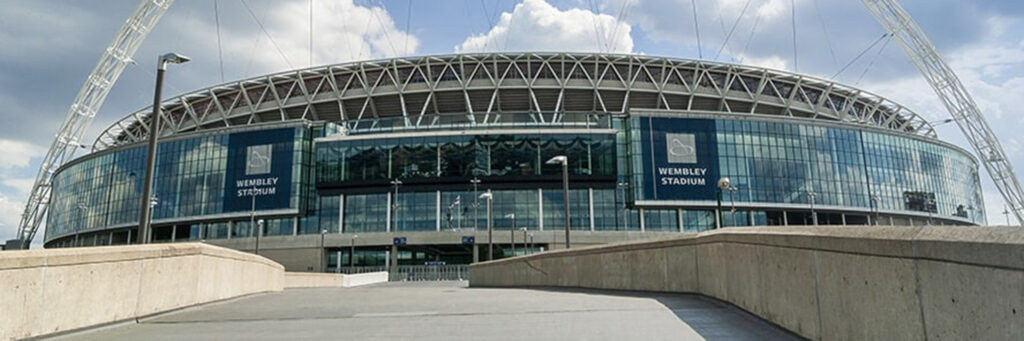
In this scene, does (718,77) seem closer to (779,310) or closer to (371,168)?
(371,168)

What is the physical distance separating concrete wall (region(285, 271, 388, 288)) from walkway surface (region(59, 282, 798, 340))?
1802 centimetres

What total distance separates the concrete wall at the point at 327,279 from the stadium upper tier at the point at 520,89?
25815mm

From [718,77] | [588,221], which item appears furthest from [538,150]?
[718,77]

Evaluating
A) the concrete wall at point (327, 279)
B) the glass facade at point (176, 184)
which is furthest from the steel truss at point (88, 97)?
the concrete wall at point (327, 279)

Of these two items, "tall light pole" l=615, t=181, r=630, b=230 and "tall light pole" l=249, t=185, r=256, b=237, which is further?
"tall light pole" l=249, t=185, r=256, b=237

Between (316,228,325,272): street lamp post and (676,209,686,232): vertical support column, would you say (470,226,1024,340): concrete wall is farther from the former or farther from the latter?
(316,228,325,272): street lamp post

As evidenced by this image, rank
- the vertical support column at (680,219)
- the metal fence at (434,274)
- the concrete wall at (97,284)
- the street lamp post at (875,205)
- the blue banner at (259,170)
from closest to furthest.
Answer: the concrete wall at (97,284), the metal fence at (434,274), the vertical support column at (680,219), the blue banner at (259,170), the street lamp post at (875,205)

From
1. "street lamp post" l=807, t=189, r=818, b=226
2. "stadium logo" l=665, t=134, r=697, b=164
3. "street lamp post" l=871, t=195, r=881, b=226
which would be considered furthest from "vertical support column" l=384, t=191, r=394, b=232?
"street lamp post" l=871, t=195, r=881, b=226

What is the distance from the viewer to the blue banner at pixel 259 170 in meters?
70.4

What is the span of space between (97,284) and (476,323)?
4831 millimetres

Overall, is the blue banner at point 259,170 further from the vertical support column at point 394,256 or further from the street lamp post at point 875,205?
the street lamp post at point 875,205

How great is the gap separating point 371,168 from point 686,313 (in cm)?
6492

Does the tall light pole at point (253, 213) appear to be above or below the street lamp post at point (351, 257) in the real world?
above

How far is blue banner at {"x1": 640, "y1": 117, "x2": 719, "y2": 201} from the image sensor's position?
65.6m
